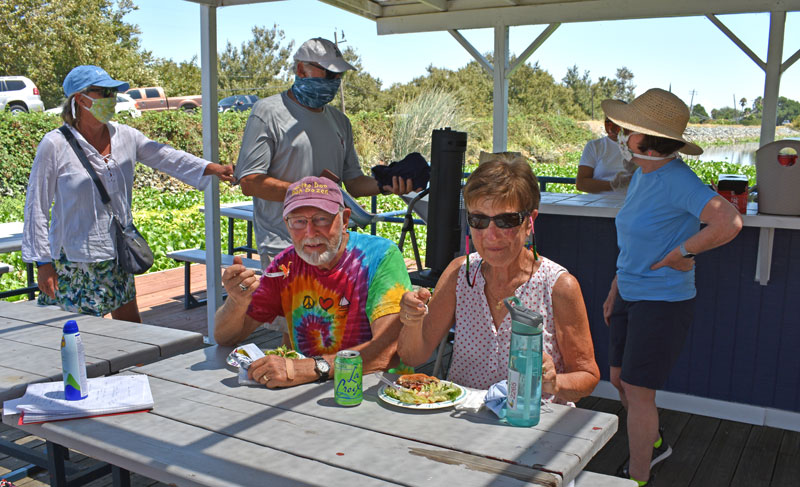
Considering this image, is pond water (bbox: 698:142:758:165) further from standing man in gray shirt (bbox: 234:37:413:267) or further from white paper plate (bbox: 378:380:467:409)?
white paper plate (bbox: 378:380:467:409)

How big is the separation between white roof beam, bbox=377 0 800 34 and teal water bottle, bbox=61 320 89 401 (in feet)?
16.8

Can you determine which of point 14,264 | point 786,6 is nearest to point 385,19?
point 786,6

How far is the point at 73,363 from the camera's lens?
1687mm

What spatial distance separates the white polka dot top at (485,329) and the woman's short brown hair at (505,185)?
0.20 metres

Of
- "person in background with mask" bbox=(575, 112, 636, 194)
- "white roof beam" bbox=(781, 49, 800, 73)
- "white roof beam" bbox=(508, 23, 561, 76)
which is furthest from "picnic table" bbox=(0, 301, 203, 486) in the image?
"white roof beam" bbox=(508, 23, 561, 76)

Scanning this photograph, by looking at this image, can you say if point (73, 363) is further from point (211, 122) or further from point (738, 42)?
point (738, 42)

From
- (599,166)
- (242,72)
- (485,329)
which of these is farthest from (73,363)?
(242,72)

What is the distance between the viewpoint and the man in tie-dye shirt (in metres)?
2.05

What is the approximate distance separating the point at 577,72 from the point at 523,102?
256 inches

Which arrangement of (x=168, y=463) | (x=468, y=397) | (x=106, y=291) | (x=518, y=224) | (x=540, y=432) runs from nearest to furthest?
1. (x=168, y=463)
2. (x=540, y=432)
3. (x=468, y=397)
4. (x=518, y=224)
5. (x=106, y=291)

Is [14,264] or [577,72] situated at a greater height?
[577,72]

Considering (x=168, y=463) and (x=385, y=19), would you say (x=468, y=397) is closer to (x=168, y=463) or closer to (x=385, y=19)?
(x=168, y=463)

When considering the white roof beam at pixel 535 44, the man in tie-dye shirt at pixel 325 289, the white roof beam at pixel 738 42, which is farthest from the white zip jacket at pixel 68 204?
the white roof beam at pixel 738 42

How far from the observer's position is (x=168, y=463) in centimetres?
140
